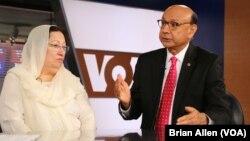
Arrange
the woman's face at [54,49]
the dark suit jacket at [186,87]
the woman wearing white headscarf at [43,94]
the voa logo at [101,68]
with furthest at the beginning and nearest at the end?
the voa logo at [101,68] → the woman's face at [54,49] → the woman wearing white headscarf at [43,94] → the dark suit jacket at [186,87]

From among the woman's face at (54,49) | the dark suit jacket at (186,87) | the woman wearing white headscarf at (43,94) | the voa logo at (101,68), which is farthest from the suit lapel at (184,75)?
the voa logo at (101,68)

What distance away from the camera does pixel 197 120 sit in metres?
1.52

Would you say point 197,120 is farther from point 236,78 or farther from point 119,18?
point 236,78

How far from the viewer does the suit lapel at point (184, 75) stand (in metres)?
1.81

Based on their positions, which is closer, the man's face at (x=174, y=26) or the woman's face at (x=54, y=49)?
the man's face at (x=174, y=26)

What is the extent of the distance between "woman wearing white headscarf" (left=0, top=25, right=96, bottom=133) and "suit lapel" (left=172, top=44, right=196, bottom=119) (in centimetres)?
53

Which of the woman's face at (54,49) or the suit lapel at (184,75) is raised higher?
the woman's face at (54,49)

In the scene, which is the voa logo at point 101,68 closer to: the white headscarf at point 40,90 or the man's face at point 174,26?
the white headscarf at point 40,90

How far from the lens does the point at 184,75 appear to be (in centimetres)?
186

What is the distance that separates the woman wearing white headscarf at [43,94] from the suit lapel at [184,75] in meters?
0.53

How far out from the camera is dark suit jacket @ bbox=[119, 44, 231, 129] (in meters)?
1.76

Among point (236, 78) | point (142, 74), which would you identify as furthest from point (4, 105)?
point (236, 78)

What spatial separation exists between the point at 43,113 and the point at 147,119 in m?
0.57

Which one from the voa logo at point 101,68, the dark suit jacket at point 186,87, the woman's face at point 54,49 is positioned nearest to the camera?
the dark suit jacket at point 186,87
